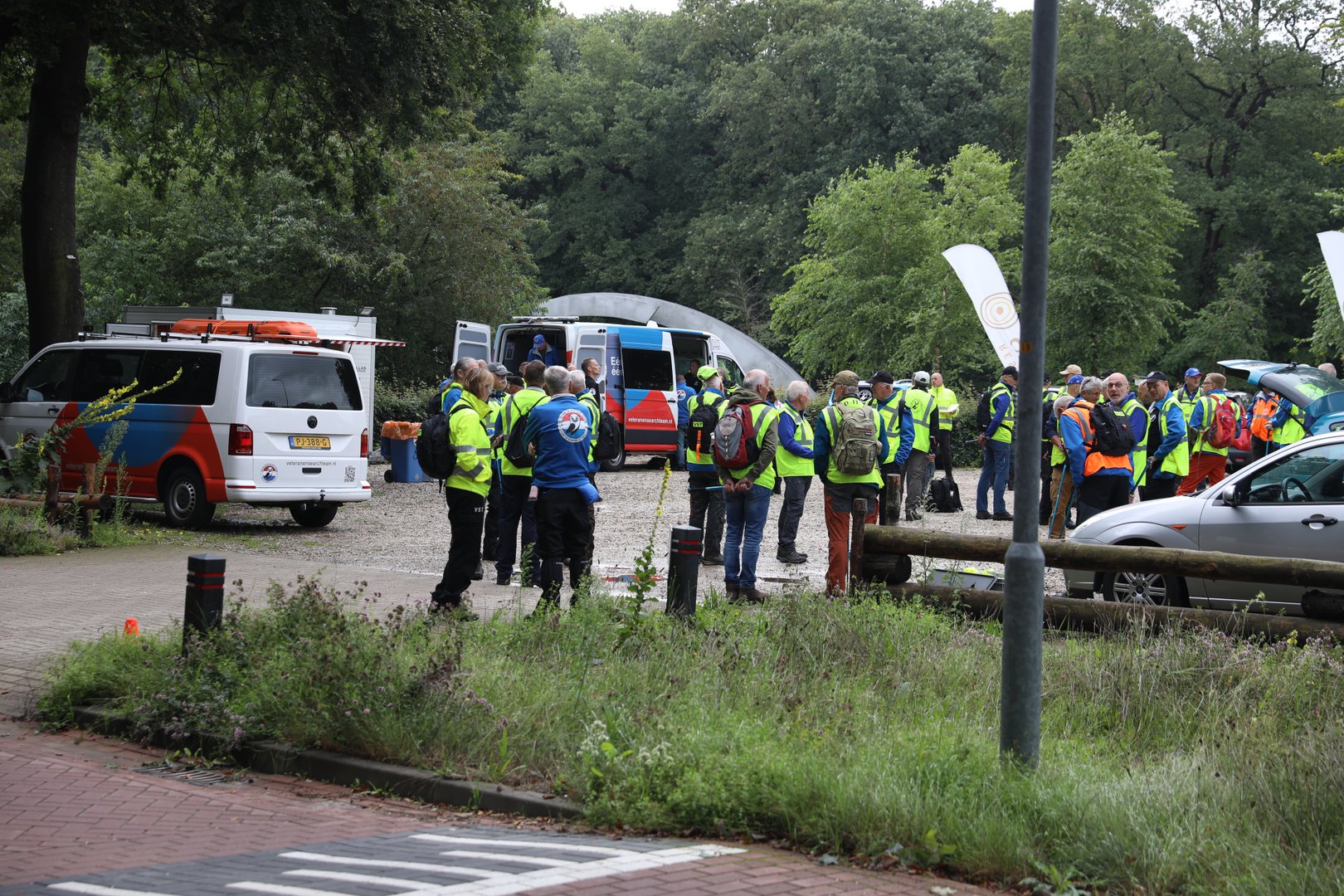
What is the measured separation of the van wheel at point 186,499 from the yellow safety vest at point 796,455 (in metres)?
7.34

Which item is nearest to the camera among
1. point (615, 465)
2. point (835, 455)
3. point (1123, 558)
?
point (1123, 558)

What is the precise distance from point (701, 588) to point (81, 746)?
221 inches

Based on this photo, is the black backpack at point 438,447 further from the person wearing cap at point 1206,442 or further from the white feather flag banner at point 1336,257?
the person wearing cap at point 1206,442

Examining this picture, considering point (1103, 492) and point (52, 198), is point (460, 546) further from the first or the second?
point (52, 198)

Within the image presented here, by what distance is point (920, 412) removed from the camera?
17.5m

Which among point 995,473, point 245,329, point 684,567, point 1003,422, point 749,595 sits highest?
point 245,329

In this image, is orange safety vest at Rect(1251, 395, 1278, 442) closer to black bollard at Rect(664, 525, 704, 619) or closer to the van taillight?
black bollard at Rect(664, 525, 704, 619)

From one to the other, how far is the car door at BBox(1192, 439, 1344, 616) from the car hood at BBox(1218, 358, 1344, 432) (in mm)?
7024

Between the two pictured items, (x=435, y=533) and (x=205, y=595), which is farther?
(x=435, y=533)

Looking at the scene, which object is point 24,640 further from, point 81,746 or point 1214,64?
point 1214,64

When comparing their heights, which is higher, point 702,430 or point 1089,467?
point 702,430

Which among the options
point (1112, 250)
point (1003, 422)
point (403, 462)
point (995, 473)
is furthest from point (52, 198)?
point (1112, 250)

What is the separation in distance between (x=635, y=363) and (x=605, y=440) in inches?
622

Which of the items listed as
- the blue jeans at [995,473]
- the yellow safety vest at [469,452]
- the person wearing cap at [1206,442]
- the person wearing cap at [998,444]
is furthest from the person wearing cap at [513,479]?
the person wearing cap at [1206,442]
